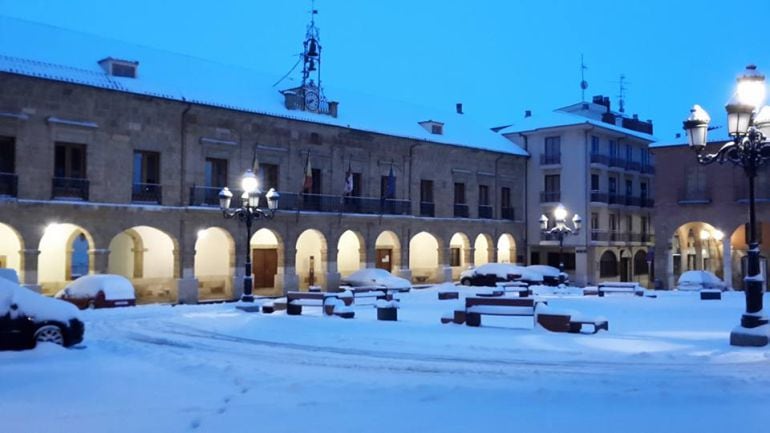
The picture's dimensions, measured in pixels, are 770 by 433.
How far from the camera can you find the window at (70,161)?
24.6 m

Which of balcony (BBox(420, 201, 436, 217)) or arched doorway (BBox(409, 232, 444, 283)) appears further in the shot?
arched doorway (BBox(409, 232, 444, 283))

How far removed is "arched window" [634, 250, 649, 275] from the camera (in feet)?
148

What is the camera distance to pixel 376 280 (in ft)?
100

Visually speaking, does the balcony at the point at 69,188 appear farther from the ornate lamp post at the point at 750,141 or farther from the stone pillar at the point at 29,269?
the ornate lamp post at the point at 750,141

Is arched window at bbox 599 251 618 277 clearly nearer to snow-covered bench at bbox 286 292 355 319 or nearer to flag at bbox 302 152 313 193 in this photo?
flag at bbox 302 152 313 193

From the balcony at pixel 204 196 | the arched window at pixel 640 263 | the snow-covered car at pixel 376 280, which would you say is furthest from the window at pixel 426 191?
the arched window at pixel 640 263

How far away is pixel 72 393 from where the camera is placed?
775 centimetres

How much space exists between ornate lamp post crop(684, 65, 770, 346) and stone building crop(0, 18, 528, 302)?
2045 centimetres

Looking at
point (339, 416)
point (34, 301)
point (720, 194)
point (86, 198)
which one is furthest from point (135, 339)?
point (720, 194)

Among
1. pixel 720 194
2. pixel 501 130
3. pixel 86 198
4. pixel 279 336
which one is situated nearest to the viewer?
pixel 279 336

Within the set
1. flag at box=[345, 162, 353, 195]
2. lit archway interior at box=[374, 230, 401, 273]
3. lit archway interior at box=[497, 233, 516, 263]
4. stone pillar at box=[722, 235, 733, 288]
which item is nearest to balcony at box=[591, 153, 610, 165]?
lit archway interior at box=[497, 233, 516, 263]

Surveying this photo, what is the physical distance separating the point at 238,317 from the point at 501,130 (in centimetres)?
3326

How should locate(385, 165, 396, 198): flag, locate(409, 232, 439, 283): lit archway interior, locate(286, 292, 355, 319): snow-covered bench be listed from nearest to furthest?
locate(286, 292, 355, 319): snow-covered bench
locate(385, 165, 396, 198): flag
locate(409, 232, 439, 283): lit archway interior

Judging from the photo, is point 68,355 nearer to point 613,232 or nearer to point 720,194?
point 720,194
